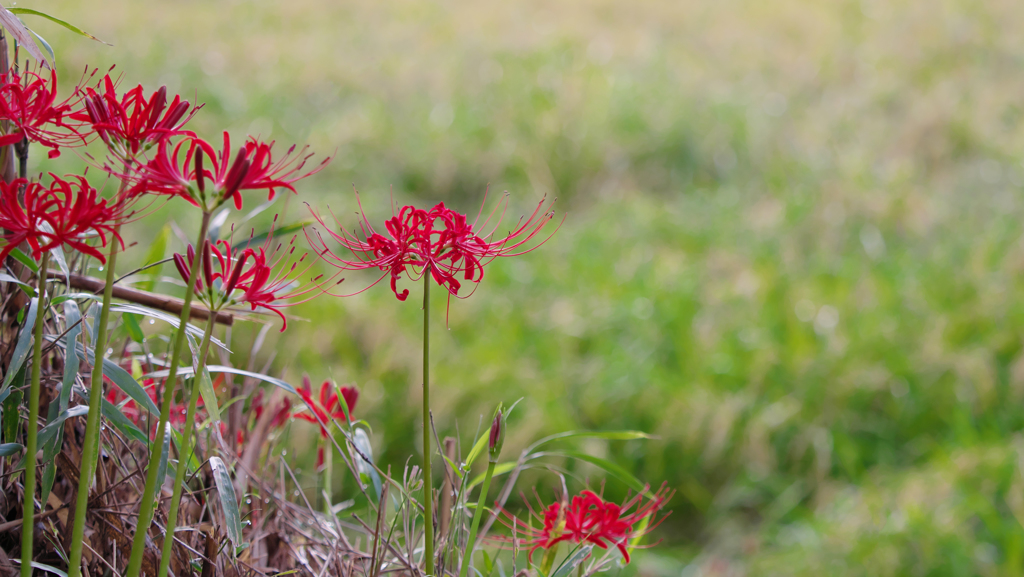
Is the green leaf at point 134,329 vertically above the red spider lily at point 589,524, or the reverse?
the green leaf at point 134,329

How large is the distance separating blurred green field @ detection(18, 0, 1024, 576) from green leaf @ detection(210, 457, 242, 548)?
0.53 ft

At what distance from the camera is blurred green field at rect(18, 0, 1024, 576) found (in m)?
1.30

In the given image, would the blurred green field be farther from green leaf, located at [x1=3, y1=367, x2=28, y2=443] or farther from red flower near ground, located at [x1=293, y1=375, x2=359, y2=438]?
green leaf, located at [x1=3, y1=367, x2=28, y2=443]

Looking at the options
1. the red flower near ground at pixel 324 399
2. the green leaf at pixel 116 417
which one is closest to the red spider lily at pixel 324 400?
the red flower near ground at pixel 324 399

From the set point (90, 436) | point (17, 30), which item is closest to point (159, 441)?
point (90, 436)

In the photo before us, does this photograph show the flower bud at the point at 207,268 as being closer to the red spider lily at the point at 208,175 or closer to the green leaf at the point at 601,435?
the red spider lily at the point at 208,175

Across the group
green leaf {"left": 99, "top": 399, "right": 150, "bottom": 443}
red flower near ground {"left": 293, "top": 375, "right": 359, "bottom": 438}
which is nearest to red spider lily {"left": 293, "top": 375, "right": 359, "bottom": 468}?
red flower near ground {"left": 293, "top": 375, "right": 359, "bottom": 438}

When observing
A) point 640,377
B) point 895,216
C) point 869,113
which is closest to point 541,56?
point 869,113

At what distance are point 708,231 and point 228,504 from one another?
178 centimetres

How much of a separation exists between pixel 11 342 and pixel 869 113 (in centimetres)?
273

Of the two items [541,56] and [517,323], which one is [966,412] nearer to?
[517,323]

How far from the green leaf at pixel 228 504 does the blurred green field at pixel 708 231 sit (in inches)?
6.3

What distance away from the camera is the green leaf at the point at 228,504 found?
0.23m

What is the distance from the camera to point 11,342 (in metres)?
0.29
